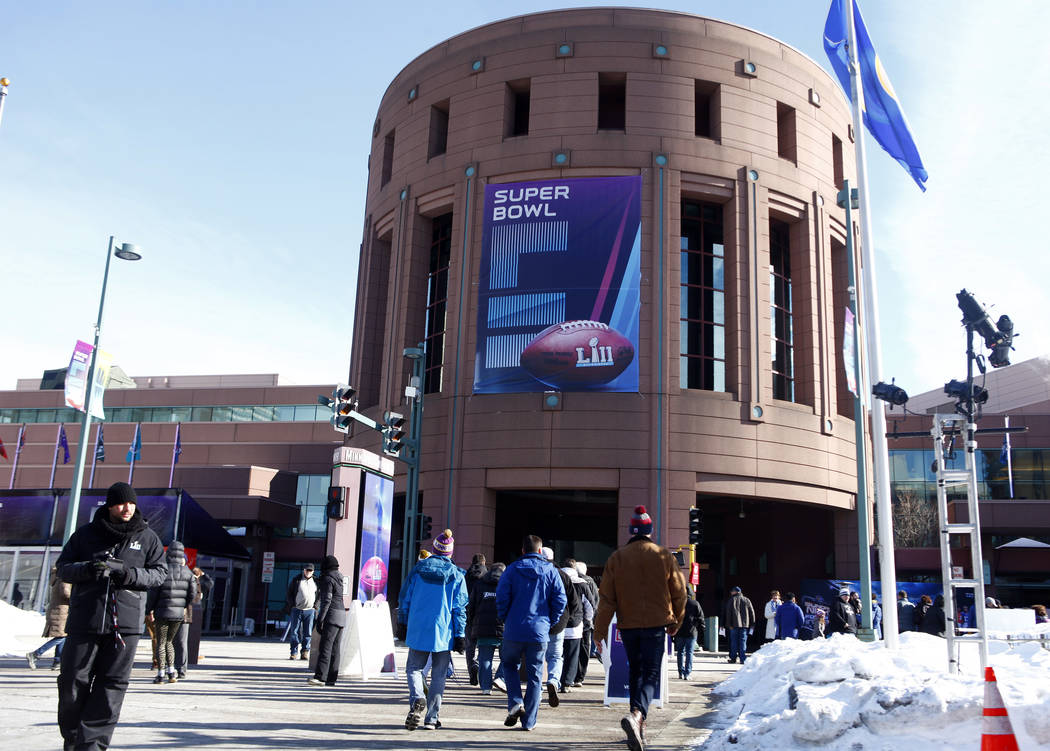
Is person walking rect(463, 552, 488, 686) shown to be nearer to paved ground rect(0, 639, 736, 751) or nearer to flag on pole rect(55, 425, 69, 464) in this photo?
paved ground rect(0, 639, 736, 751)

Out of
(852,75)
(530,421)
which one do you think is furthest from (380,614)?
(530,421)

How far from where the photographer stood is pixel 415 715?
28.7 ft

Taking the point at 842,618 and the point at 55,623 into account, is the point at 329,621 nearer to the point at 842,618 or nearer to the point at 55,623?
the point at 55,623

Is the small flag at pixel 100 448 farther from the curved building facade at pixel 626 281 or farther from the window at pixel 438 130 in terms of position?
the window at pixel 438 130

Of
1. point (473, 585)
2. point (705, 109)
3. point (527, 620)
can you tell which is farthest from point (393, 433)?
point (705, 109)

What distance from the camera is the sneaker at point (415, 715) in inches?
343

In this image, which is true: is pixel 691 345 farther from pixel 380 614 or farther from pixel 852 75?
pixel 380 614

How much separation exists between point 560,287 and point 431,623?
2352cm

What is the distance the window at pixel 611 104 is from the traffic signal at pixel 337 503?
2334 centimetres

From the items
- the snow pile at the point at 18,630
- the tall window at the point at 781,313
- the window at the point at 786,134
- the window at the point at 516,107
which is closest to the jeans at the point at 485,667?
the snow pile at the point at 18,630

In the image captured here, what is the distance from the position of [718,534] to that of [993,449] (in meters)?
15.6

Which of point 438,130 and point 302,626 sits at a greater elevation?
point 438,130

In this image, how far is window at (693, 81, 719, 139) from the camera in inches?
1380

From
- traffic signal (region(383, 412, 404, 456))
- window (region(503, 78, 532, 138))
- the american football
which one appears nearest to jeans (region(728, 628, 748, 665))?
traffic signal (region(383, 412, 404, 456))
